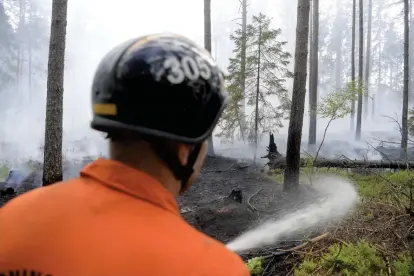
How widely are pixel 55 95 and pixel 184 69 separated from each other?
836 centimetres

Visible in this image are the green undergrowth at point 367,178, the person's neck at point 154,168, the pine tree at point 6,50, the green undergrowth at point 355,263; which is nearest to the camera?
the person's neck at point 154,168

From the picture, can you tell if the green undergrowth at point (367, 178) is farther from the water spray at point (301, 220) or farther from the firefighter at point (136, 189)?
the firefighter at point (136, 189)

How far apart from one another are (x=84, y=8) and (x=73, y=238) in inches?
2458

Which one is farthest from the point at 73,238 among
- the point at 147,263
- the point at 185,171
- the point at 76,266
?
the point at 185,171

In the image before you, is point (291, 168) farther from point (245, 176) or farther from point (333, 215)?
point (245, 176)

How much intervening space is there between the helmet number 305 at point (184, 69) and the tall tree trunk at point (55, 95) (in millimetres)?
8211

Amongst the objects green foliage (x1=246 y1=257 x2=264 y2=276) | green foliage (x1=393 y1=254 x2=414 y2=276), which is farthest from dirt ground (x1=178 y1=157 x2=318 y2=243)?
green foliage (x1=393 y1=254 x2=414 y2=276)

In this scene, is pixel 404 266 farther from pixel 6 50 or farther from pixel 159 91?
pixel 6 50

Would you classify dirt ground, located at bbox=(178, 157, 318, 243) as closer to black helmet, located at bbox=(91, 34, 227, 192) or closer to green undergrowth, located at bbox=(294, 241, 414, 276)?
green undergrowth, located at bbox=(294, 241, 414, 276)

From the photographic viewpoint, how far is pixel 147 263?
982 millimetres

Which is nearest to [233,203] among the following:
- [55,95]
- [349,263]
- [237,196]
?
[237,196]

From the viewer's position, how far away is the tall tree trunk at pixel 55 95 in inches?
348

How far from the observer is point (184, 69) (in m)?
1.38

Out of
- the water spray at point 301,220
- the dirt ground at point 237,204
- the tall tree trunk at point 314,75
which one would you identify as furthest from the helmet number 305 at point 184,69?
the tall tree trunk at point 314,75
